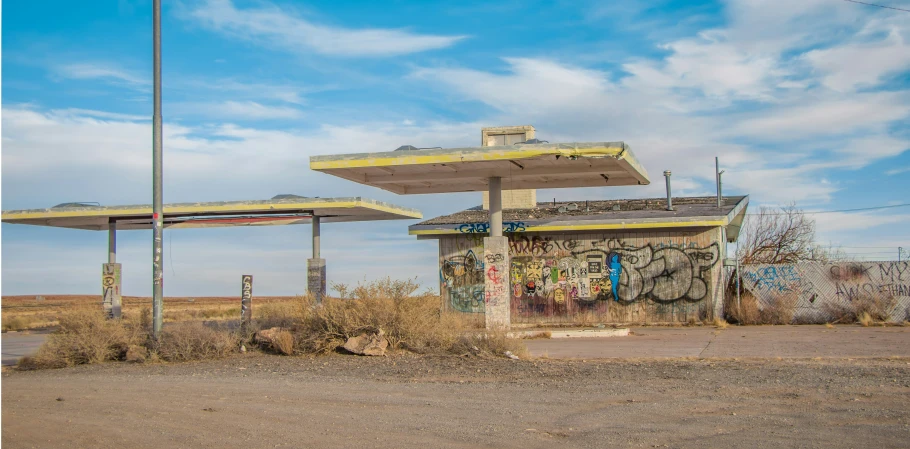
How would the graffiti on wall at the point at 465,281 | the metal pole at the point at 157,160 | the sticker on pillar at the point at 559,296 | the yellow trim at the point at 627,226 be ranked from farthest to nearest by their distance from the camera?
1. the graffiti on wall at the point at 465,281
2. the sticker on pillar at the point at 559,296
3. the yellow trim at the point at 627,226
4. the metal pole at the point at 157,160

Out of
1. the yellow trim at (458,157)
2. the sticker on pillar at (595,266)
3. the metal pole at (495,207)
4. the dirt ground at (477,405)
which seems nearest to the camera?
the dirt ground at (477,405)

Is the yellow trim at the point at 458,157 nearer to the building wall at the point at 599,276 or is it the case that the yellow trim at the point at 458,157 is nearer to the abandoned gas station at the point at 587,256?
the abandoned gas station at the point at 587,256

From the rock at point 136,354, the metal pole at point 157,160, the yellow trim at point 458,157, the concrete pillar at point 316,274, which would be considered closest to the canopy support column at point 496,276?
the yellow trim at point 458,157

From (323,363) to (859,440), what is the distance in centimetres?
945

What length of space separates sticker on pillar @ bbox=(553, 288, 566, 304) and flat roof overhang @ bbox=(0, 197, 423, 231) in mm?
5109

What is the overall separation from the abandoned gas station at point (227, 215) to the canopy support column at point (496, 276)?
14.6 feet

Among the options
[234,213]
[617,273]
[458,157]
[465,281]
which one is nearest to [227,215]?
[234,213]

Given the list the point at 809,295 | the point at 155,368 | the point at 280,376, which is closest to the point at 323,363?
the point at 280,376

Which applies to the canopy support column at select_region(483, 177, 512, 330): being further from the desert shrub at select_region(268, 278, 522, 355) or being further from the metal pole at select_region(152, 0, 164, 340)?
the metal pole at select_region(152, 0, 164, 340)

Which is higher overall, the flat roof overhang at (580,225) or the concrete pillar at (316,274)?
the flat roof overhang at (580,225)

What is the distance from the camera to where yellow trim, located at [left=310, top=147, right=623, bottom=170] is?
55.7 feet

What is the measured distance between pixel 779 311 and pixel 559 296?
637cm

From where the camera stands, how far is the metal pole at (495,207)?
19.5 metres

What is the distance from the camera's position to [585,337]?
768 inches
